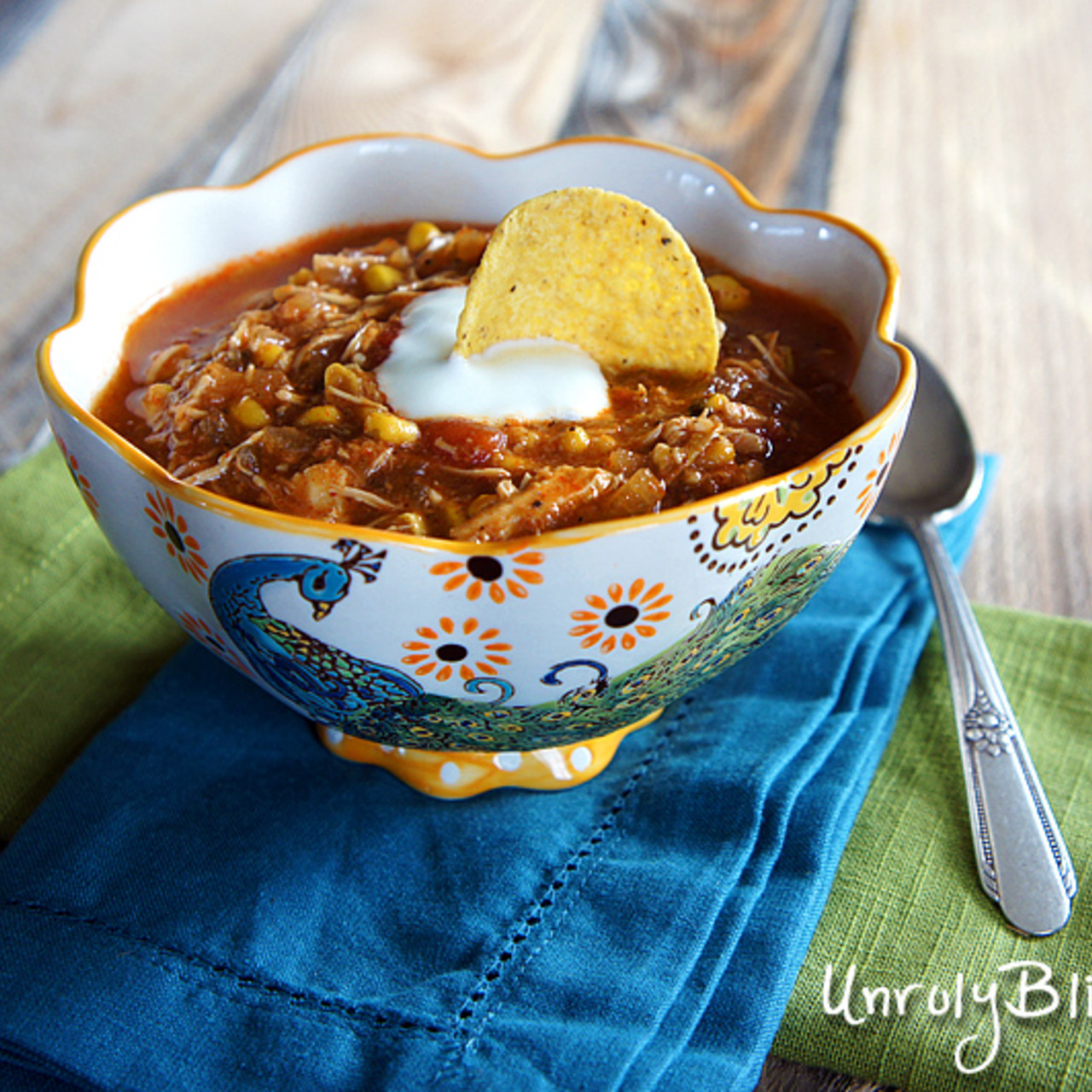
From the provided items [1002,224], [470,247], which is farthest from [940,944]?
[1002,224]

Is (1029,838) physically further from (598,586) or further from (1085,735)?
(598,586)

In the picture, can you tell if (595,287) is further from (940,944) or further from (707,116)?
(707,116)

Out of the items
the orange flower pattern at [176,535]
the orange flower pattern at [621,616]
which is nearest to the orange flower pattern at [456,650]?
the orange flower pattern at [621,616]

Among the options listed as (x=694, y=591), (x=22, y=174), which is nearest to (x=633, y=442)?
(x=694, y=591)

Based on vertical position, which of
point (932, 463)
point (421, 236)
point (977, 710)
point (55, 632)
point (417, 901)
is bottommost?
point (932, 463)

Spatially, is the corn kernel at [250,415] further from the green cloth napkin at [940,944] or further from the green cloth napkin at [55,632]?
the green cloth napkin at [940,944]
